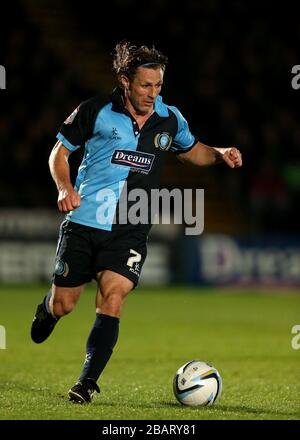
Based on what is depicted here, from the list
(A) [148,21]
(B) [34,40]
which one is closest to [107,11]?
(A) [148,21]

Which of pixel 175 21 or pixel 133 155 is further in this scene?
pixel 175 21

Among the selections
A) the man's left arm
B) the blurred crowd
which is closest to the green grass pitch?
the man's left arm

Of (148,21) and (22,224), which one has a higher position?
(148,21)

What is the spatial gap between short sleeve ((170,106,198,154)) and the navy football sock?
136 cm

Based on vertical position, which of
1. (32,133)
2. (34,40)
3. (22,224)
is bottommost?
(22,224)

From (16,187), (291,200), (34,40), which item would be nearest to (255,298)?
(291,200)

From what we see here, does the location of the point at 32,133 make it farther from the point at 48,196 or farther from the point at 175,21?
the point at 175,21

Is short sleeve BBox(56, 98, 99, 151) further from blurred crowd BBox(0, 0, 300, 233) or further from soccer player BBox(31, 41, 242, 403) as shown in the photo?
blurred crowd BBox(0, 0, 300, 233)

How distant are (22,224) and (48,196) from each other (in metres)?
Answer: 1.15

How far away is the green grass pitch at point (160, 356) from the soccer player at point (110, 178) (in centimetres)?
62

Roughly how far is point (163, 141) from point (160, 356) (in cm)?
304

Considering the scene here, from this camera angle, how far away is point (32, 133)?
1803cm
